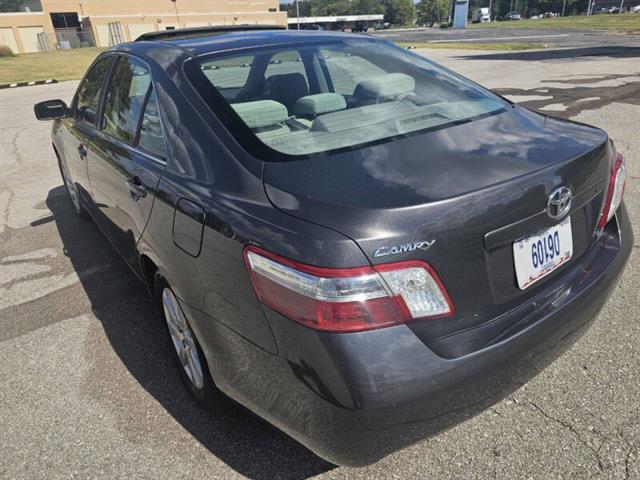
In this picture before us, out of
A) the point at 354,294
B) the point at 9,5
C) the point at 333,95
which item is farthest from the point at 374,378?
the point at 9,5

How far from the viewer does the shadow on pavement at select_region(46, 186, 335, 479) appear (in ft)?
6.85

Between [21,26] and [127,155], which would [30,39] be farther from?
[127,155]

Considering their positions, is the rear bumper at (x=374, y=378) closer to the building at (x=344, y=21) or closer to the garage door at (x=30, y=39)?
the garage door at (x=30, y=39)

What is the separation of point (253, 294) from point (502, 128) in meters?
1.27

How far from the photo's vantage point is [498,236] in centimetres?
162

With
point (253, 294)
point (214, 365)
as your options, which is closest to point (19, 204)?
point (214, 365)

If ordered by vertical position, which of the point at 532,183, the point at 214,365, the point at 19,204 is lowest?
the point at 19,204

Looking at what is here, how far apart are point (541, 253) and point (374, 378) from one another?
2.57ft

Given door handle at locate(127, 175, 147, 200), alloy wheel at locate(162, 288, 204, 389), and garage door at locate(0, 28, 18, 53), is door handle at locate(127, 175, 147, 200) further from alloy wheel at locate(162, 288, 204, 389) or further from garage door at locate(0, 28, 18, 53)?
garage door at locate(0, 28, 18, 53)

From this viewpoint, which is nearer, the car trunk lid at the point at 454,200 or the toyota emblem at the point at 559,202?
the car trunk lid at the point at 454,200

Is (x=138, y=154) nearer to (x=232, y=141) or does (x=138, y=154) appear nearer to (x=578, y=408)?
(x=232, y=141)

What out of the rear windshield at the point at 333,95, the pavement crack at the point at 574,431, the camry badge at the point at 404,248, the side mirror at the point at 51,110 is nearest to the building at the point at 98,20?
the side mirror at the point at 51,110

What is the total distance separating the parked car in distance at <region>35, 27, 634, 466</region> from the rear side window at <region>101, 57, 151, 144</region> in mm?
66

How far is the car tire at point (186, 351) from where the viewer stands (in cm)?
221
